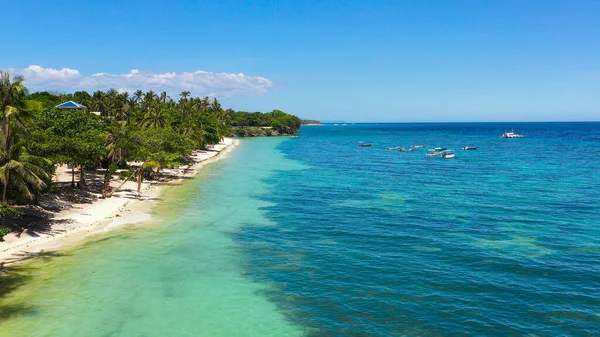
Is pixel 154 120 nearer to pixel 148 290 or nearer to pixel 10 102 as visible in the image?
pixel 10 102

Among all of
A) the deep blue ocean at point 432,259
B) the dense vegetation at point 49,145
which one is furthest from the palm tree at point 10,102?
the deep blue ocean at point 432,259

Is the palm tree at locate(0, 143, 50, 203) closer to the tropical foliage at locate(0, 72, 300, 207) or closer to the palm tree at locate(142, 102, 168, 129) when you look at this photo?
the tropical foliage at locate(0, 72, 300, 207)

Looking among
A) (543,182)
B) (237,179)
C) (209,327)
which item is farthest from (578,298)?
(237,179)

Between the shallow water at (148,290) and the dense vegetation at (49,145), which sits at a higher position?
the dense vegetation at (49,145)

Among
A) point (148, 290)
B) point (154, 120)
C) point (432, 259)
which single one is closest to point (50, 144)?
point (148, 290)

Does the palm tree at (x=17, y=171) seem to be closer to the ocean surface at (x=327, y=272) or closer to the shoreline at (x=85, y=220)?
the shoreline at (x=85, y=220)

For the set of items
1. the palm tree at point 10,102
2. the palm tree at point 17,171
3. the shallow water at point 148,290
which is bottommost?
the shallow water at point 148,290
